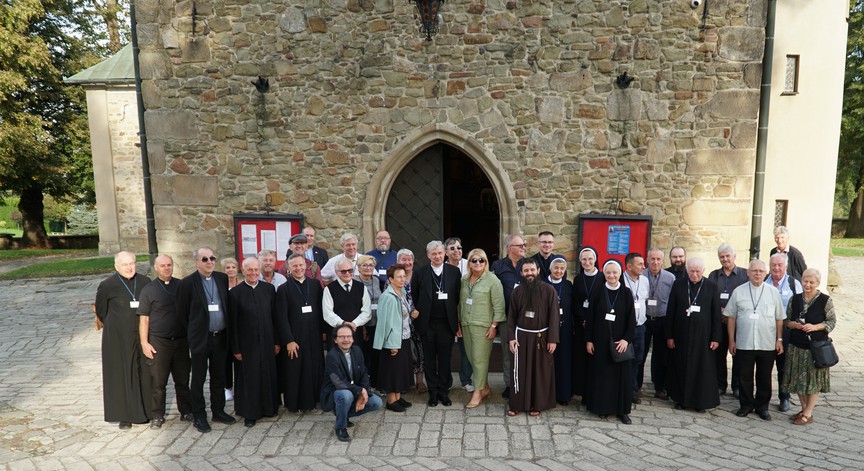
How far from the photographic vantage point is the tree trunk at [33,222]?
72.7 feet

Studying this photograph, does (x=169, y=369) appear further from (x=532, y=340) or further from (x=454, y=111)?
(x=454, y=111)

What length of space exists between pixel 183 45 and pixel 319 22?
1975 millimetres

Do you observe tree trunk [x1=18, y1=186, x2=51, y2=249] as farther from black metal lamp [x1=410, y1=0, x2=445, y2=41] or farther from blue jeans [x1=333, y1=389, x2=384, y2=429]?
blue jeans [x1=333, y1=389, x2=384, y2=429]

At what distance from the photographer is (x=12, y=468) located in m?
4.38

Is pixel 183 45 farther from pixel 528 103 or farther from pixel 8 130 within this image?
pixel 8 130

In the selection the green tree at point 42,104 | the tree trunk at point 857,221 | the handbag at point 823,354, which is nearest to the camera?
the handbag at point 823,354

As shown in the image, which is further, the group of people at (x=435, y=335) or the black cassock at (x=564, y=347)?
the black cassock at (x=564, y=347)

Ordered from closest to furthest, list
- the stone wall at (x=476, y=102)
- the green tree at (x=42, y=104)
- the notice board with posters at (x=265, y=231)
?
the stone wall at (x=476, y=102) → the notice board with posters at (x=265, y=231) → the green tree at (x=42, y=104)

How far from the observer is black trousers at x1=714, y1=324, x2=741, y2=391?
17.6ft

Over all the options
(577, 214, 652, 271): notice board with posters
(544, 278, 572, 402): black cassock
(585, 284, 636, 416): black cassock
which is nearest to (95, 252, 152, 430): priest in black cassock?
(544, 278, 572, 402): black cassock

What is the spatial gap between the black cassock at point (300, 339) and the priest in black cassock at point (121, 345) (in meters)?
1.29

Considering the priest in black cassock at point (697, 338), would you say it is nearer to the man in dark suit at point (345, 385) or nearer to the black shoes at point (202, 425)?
the man in dark suit at point (345, 385)

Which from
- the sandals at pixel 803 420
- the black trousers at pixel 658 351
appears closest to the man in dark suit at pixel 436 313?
the black trousers at pixel 658 351

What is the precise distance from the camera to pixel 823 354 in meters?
4.87
